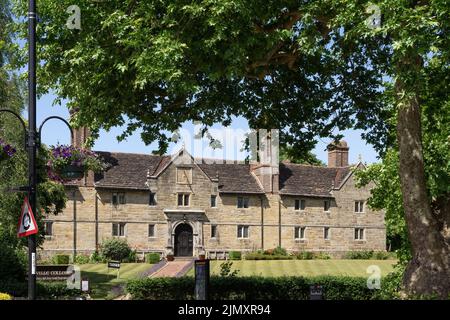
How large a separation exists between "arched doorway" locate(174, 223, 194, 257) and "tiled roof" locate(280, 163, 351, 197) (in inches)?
408

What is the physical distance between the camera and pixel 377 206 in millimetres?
21875

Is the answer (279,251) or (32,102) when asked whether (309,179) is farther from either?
(32,102)

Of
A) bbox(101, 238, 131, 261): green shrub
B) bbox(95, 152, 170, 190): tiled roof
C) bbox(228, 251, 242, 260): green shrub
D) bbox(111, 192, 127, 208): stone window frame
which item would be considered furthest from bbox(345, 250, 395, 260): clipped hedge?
bbox(111, 192, 127, 208): stone window frame

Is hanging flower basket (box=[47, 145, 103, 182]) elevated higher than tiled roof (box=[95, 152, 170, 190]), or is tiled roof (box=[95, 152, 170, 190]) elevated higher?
tiled roof (box=[95, 152, 170, 190])

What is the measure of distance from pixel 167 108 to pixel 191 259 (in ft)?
134

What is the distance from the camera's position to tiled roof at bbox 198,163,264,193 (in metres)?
61.0

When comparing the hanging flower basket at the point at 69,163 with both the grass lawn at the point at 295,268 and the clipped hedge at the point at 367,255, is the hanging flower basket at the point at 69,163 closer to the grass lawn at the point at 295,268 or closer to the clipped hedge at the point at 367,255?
the grass lawn at the point at 295,268

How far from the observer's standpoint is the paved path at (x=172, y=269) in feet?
139

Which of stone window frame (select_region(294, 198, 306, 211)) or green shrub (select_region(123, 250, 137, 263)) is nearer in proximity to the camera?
green shrub (select_region(123, 250, 137, 263))

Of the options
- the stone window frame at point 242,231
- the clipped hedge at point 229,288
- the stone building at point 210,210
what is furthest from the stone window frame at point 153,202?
the clipped hedge at point 229,288

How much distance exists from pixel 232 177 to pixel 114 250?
14405mm

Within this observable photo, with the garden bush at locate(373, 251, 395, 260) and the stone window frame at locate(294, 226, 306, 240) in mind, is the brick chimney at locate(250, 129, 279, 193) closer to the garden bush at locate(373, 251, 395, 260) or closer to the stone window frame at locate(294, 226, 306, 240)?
the stone window frame at locate(294, 226, 306, 240)

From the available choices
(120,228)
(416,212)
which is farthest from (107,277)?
(416,212)

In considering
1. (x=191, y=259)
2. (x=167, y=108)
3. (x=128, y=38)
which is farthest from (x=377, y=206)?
(x=191, y=259)
